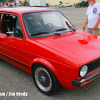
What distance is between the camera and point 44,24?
11.3ft

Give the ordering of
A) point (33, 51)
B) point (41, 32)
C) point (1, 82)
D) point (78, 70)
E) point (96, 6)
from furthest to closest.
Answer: point (96, 6) → point (1, 82) → point (41, 32) → point (33, 51) → point (78, 70)

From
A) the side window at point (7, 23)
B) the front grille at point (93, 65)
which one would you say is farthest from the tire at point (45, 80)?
the side window at point (7, 23)

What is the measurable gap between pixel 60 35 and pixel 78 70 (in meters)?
1.23

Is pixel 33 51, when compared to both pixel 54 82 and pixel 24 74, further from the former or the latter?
pixel 24 74

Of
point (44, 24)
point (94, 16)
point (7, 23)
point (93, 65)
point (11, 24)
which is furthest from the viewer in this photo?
point (94, 16)

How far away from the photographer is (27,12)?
3.38m

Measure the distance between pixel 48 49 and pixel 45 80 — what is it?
0.67m

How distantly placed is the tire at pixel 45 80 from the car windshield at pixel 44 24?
2.51 feet

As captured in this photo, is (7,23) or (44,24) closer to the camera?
(44,24)

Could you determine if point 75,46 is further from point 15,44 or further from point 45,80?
point 15,44

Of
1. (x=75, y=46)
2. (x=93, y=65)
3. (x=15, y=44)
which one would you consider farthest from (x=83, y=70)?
(x=15, y=44)

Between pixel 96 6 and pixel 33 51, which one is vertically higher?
pixel 96 6

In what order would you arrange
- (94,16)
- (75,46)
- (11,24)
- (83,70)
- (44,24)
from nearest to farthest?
(83,70), (75,46), (44,24), (11,24), (94,16)

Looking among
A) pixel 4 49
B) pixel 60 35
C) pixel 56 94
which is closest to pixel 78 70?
pixel 56 94
